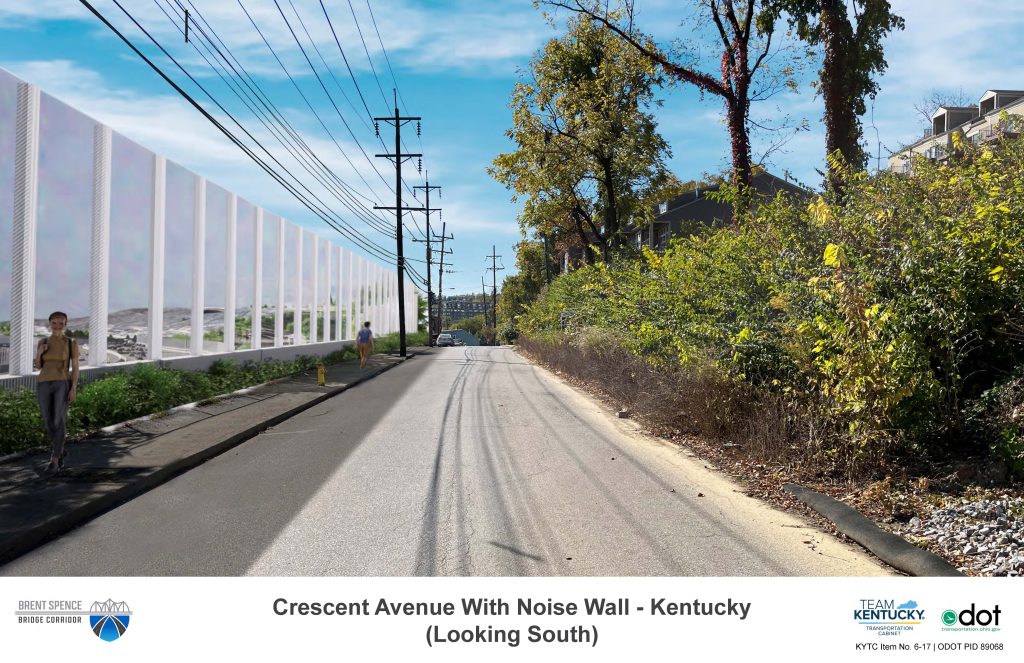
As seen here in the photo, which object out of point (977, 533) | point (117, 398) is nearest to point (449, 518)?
point (977, 533)

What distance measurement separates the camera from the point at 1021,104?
130ft

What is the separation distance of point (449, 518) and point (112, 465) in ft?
14.3

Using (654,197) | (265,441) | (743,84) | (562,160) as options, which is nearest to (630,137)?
(562,160)

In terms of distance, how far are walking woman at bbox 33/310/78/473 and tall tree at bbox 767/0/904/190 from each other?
13938 millimetres

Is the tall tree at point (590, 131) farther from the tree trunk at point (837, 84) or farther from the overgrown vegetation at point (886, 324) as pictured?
the overgrown vegetation at point (886, 324)

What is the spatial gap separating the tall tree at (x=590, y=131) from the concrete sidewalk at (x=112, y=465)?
17590 millimetres

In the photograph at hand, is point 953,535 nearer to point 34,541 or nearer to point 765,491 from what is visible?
point 765,491

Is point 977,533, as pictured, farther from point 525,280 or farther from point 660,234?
point 525,280

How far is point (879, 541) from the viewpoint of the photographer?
17.3 feet

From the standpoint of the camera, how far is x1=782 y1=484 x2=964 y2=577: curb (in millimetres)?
4691

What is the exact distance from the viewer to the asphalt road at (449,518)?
4.96 metres

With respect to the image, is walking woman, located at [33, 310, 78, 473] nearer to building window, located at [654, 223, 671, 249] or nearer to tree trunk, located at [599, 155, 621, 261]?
tree trunk, located at [599, 155, 621, 261]
